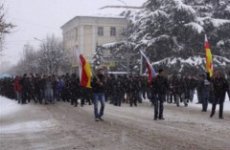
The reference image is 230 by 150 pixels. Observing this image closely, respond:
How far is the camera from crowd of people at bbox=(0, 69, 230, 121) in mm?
19344

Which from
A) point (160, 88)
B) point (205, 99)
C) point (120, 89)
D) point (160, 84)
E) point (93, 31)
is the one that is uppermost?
point (93, 31)

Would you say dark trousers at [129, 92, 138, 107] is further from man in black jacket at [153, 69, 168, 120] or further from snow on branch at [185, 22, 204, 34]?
snow on branch at [185, 22, 204, 34]

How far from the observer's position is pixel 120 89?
2927cm

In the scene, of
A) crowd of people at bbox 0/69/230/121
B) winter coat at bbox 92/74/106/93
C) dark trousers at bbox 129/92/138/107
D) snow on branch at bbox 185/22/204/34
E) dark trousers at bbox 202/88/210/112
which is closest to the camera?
winter coat at bbox 92/74/106/93

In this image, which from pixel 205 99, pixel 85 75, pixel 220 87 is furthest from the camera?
pixel 205 99

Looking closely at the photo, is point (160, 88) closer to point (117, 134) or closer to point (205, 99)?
point (117, 134)

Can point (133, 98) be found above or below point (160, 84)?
below

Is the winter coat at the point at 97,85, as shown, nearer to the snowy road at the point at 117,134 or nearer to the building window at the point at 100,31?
the snowy road at the point at 117,134

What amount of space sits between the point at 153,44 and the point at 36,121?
28533mm

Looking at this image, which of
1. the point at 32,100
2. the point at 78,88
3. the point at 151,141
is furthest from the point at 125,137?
the point at 32,100

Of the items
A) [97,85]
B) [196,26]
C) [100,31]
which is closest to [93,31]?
[100,31]

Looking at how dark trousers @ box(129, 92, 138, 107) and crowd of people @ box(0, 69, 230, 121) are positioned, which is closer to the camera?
A: crowd of people @ box(0, 69, 230, 121)

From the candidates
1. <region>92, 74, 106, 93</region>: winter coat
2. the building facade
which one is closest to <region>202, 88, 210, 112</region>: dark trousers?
<region>92, 74, 106, 93</region>: winter coat

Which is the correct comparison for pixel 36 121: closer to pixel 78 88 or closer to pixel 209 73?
pixel 209 73
